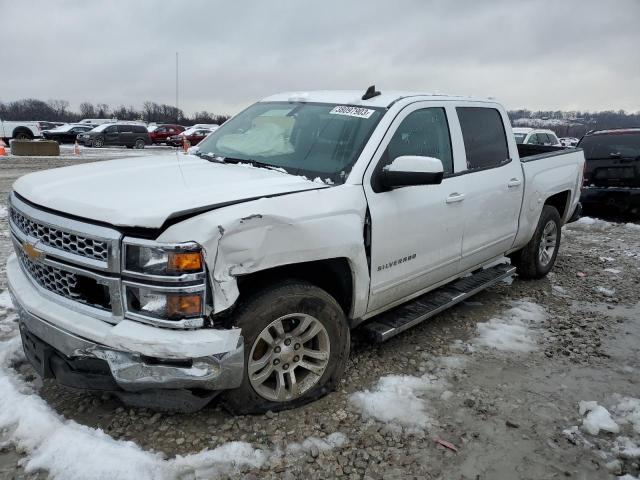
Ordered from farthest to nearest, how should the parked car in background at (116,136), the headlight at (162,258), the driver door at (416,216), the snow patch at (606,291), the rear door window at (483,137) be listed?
the parked car in background at (116,136) < the snow patch at (606,291) < the rear door window at (483,137) < the driver door at (416,216) < the headlight at (162,258)

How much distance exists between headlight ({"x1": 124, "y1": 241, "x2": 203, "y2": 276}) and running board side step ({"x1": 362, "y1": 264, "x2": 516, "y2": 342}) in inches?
61.5

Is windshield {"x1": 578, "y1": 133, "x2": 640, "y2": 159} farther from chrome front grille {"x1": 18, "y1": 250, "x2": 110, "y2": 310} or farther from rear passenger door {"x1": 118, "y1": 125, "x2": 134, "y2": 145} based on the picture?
rear passenger door {"x1": 118, "y1": 125, "x2": 134, "y2": 145}

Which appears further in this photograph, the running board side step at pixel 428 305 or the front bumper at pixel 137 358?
the running board side step at pixel 428 305

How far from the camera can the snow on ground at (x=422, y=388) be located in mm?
2988

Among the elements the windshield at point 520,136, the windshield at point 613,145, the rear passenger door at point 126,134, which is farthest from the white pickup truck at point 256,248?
the rear passenger door at point 126,134

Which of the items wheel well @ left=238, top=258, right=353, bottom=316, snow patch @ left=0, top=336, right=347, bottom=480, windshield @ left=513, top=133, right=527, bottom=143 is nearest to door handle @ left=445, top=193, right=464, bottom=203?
wheel well @ left=238, top=258, right=353, bottom=316

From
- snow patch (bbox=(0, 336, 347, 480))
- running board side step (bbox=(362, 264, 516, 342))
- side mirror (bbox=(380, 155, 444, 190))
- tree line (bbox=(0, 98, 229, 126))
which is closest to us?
snow patch (bbox=(0, 336, 347, 480))

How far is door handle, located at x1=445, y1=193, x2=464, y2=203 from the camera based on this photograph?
373 centimetres

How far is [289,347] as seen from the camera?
2.90 m

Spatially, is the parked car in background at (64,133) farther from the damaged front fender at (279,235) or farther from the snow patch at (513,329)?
the damaged front fender at (279,235)

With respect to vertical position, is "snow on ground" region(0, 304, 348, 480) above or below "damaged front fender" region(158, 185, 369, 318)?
below

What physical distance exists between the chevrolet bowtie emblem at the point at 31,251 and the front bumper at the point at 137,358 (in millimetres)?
249

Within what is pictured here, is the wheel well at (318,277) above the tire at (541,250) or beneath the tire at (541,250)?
above

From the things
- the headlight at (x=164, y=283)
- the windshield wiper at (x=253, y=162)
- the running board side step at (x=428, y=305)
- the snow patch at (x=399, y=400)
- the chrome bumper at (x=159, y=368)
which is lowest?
the snow patch at (x=399, y=400)
